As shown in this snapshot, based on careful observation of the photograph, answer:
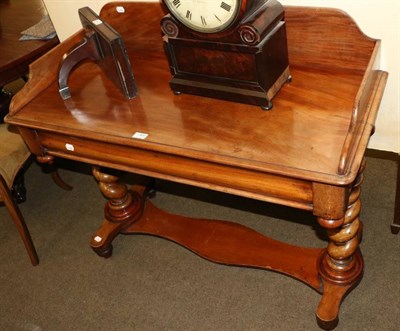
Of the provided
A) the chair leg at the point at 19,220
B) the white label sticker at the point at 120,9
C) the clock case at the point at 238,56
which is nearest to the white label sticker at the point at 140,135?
the clock case at the point at 238,56

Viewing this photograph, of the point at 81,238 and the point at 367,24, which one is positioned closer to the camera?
the point at 367,24

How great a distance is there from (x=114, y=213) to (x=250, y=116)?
0.98 m

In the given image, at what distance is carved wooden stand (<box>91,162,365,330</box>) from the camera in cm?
165

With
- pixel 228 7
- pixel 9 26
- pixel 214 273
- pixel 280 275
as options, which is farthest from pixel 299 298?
pixel 9 26

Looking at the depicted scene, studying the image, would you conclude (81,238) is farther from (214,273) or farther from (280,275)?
(280,275)

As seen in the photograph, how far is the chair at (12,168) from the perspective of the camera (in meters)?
2.02

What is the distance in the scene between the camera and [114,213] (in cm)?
218

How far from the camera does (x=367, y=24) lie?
1457 millimetres

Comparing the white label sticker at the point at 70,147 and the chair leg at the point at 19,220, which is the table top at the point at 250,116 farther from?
the chair leg at the point at 19,220

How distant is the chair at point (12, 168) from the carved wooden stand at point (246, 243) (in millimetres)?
286

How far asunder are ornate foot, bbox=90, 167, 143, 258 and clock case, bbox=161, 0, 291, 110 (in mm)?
711

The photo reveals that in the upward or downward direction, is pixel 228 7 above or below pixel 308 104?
above

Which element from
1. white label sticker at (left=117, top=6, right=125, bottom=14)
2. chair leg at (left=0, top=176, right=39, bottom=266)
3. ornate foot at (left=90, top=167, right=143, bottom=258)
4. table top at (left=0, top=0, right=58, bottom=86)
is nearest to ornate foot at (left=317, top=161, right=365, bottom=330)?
ornate foot at (left=90, top=167, right=143, bottom=258)

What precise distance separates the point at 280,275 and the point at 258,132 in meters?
0.79
